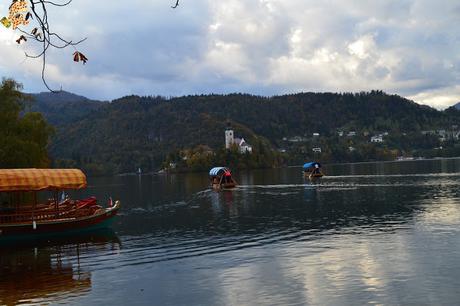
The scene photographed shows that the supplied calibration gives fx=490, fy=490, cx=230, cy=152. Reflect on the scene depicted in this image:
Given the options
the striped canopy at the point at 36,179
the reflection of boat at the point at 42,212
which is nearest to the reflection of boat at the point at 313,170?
the reflection of boat at the point at 42,212

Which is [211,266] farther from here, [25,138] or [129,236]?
[25,138]

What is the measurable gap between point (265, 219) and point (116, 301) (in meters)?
27.1

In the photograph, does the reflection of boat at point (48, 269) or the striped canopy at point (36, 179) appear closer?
the reflection of boat at point (48, 269)

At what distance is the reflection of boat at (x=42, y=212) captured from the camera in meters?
37.9

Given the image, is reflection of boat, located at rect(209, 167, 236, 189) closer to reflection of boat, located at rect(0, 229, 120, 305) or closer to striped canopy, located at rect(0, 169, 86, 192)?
reflection of boat, located at rect(0, 229, 120, 305)

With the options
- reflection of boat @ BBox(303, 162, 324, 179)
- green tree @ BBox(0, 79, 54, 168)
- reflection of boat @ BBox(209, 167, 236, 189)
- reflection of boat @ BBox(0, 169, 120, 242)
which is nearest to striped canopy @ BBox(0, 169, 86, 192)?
reflection of boat @ BBox(0, 169, 120, 242)

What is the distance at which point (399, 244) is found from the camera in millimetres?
30062

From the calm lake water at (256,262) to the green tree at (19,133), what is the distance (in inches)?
552

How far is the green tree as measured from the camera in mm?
52281

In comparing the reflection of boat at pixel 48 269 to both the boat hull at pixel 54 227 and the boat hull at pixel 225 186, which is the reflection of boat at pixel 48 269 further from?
the boat hull at pixel 225 186

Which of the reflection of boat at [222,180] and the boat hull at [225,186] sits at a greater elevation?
the reflection of boat at [222,180]

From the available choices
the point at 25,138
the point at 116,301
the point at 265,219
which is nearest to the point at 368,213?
the point at 265,219

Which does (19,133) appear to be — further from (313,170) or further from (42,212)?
(313,170)

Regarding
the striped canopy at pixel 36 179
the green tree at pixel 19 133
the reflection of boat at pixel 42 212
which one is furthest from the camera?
the green tree at pixel 19 133
